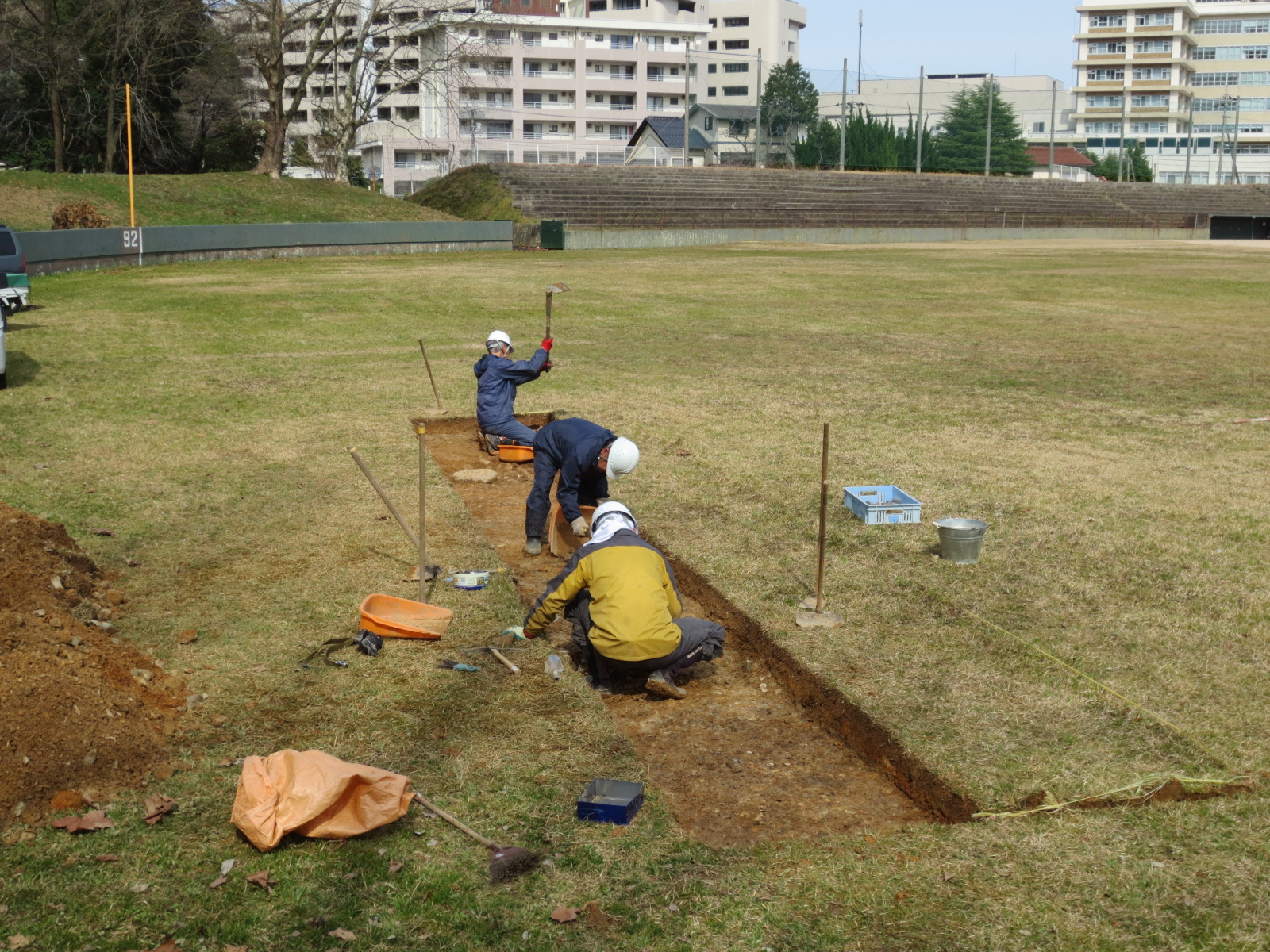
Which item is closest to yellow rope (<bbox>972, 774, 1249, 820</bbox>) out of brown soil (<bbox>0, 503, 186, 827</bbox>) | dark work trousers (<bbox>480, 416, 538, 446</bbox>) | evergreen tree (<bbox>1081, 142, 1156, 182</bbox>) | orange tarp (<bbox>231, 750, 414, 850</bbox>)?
orange tarp (<bbox>231, 750, 414, 850</bbox>)

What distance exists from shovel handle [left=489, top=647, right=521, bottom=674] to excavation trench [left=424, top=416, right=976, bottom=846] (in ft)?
1.89

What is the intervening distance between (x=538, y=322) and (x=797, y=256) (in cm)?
2048

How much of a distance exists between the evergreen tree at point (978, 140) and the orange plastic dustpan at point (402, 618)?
8118 centimetres

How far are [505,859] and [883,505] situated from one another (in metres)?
5.43

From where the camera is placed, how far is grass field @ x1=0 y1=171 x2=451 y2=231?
125ft

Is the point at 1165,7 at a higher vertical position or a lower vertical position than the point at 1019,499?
higher

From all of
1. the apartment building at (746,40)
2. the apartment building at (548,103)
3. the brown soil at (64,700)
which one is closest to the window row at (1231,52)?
the apartment building at (746,40)

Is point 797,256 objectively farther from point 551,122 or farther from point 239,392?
point 551,122

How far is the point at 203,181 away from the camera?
44719 millimetres

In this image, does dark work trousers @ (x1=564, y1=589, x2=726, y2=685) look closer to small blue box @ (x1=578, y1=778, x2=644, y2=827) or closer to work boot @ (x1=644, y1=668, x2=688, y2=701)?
work boot @ (x1=644, y1=668, x2=688, y2=701)

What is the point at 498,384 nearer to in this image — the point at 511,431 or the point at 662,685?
the point at 511,431

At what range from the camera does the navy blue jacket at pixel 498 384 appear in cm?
1219

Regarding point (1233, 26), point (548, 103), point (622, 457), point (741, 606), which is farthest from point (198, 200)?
point (1233, 26)

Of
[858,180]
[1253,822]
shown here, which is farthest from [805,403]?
[858,180]
